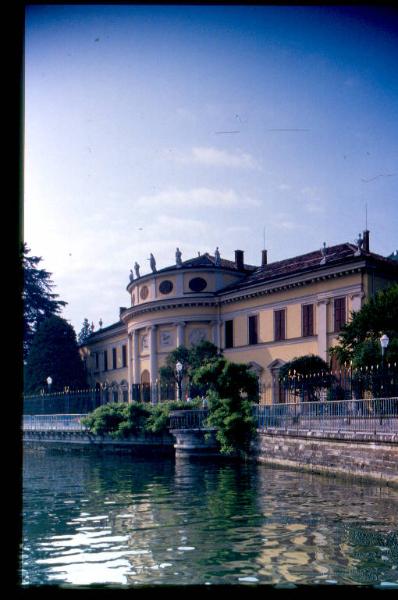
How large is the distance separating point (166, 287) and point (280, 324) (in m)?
9.06

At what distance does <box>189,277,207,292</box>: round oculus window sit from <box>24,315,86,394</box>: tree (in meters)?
15.8

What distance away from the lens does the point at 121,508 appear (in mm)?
13938

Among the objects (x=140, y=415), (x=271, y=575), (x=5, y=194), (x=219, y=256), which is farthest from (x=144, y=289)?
(x=5, y=194)

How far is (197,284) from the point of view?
140ft

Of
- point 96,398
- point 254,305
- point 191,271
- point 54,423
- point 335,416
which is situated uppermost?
point 191,271

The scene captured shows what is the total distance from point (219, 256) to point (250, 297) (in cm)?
514

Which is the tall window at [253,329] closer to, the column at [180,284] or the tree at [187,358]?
the tree at [187,358]

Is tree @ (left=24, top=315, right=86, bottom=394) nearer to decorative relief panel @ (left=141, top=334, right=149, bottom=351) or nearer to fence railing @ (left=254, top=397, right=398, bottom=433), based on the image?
decorative relief panel @ (left=141, top=334, right=149, bottom=351)

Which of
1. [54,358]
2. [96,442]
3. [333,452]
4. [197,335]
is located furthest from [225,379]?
[54,358]

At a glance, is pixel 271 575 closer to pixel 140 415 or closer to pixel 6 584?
pixel 6 584

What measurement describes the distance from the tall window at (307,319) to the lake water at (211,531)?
15.9 metres

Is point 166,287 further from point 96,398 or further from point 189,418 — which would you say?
point 189,418

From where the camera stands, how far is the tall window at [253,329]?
39.1 m

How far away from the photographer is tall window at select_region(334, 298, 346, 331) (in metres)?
33.1
